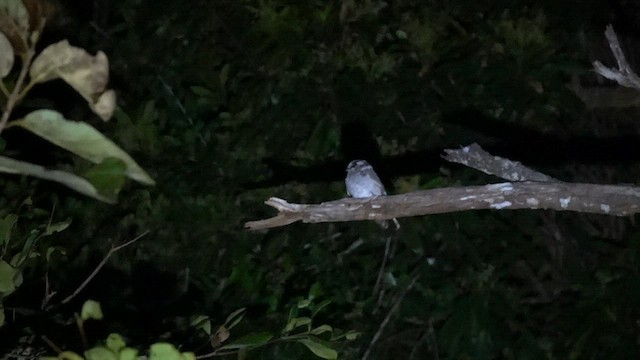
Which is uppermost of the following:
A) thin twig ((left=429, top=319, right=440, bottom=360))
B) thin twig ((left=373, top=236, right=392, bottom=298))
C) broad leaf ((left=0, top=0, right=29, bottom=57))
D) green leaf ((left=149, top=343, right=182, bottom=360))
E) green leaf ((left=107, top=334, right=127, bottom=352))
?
Answer: broad leaf ((left=0, top=0, right=29, bottom=57))

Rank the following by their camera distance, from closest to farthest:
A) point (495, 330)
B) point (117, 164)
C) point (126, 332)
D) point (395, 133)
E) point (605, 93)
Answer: point (117, 164) → point (126, 332) → point (495, 330) → point (395, 133) → point (605, 93)

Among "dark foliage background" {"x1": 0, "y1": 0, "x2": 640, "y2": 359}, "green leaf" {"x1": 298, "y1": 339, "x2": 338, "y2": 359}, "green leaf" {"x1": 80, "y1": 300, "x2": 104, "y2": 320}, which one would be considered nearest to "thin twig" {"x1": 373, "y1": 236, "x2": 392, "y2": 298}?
"dark foliage background" {"x1": 0, "y1": 0, "x2": 640, "y2": 359}

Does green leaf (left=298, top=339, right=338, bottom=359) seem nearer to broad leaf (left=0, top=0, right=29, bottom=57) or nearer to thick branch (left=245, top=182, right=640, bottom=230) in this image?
thick branch (left=245, top=182, right=640, bottom=230)

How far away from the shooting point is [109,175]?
0.39 m

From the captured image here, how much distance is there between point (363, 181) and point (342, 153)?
28 centimetres

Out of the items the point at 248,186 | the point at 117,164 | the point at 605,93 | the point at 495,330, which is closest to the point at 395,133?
the point at 248,186

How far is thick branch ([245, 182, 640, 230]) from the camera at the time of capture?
801 millimetres

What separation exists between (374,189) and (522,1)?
0.69 m

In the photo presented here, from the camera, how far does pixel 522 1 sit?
1693 millimetres

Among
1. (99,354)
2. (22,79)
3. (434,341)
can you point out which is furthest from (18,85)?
(434,341)

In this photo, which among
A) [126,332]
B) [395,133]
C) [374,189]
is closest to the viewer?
[126,332]

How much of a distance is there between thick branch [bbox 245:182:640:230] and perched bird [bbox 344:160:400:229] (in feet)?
1.69

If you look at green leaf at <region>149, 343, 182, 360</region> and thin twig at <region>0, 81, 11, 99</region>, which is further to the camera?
green leaf at <region>149, 343, 182, 360</region>

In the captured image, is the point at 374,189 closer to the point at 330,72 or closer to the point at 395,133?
the point at 395,133
